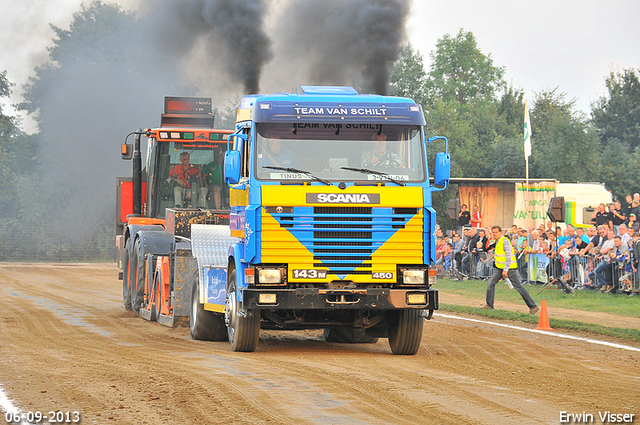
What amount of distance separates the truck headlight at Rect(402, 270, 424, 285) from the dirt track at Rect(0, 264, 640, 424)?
3.26 feet

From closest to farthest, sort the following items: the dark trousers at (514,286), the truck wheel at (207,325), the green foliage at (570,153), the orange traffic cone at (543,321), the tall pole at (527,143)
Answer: the truck wheel at (207,325) → the orange traffic cone at (543,321) → the dark trousers at (514,286) → the tall pole at (527,143) → the green foliage at (570,153)

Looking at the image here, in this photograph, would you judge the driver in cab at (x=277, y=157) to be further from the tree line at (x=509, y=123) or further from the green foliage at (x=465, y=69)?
the green foliage at (x=465, y=69)

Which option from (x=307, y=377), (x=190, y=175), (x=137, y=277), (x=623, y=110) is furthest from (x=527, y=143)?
(x=623, y=110)

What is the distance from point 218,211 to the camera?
1572 centimetres

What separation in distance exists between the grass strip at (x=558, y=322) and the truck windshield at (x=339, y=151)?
5.43 metres

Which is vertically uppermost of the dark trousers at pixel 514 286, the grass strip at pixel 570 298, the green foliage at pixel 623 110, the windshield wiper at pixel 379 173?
the green foliage at pixel 623 110

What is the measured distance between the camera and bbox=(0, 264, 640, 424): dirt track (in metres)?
7.34

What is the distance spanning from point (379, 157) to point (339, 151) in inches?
20.4

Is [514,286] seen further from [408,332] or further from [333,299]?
[333,299]

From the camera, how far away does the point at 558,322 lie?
51.9ft

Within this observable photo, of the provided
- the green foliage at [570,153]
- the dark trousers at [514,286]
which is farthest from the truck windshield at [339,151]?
the green foliage at [570,153]

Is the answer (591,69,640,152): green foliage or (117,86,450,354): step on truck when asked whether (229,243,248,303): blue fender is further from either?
(591,69,640,152): green foliage

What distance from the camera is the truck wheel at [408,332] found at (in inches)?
448

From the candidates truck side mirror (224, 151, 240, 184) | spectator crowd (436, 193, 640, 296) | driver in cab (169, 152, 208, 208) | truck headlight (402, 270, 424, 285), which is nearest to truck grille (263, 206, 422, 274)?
truck headlight (402, 270, 424, 285)
